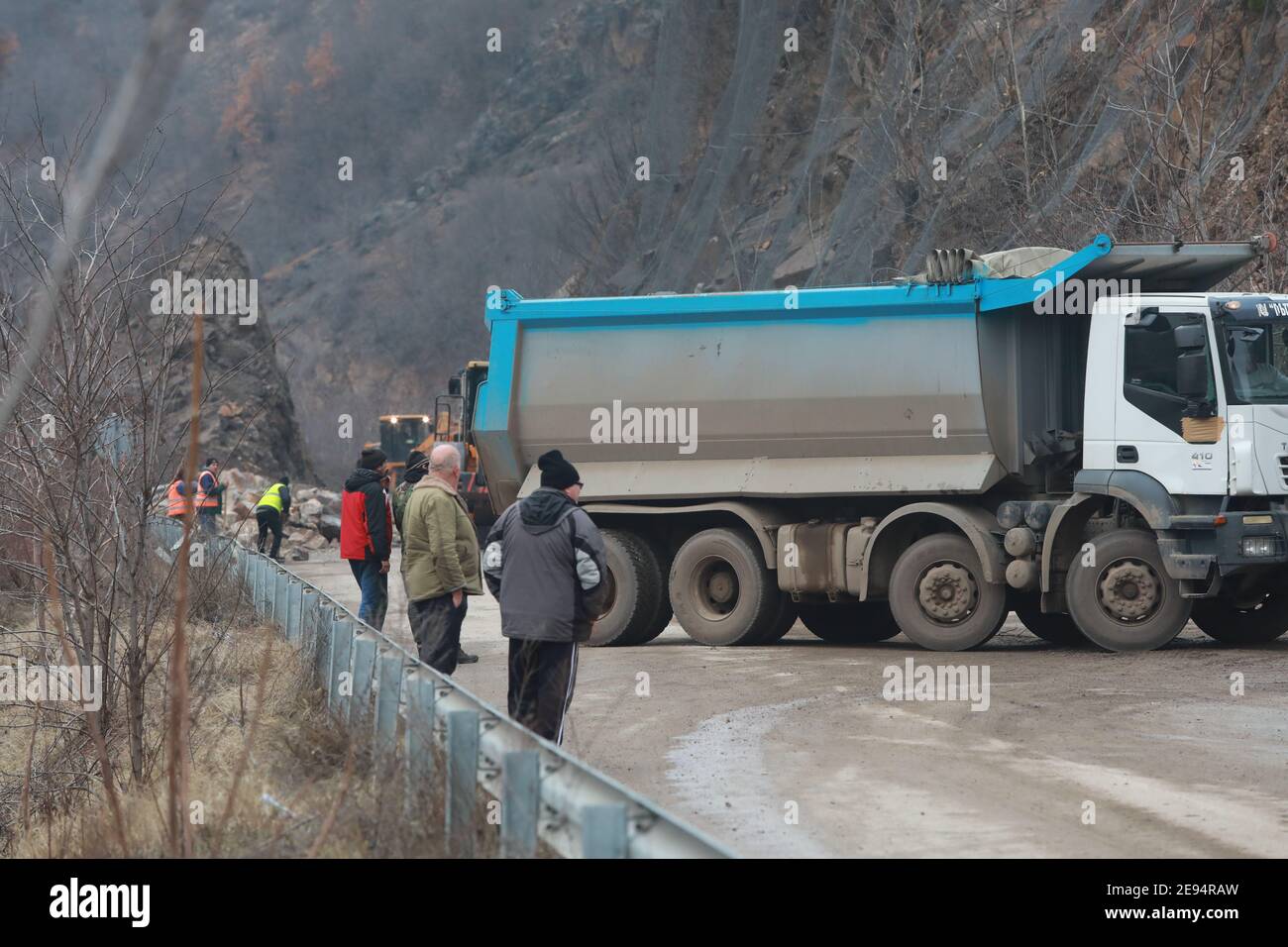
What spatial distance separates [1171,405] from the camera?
14.1 meters

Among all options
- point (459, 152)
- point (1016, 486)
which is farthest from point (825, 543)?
point (459, 152)

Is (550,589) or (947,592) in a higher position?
(550,589)

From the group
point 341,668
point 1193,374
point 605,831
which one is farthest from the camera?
point 1193,374

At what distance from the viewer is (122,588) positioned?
9320 mm

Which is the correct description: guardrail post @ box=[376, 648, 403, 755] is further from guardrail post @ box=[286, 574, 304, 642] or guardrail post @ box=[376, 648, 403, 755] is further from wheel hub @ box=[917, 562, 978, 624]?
wheel hub @ box=[917, 562, 978, 624]

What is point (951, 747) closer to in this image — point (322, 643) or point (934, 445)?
point (322, 643)

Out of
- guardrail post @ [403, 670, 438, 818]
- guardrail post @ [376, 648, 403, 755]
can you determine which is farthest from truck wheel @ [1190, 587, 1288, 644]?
guardrail post @ [403, 670, 438, 818]

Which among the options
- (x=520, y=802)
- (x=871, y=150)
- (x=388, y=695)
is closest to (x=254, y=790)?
(x=388, y=695)

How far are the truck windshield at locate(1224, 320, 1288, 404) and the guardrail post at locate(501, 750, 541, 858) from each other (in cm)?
1019

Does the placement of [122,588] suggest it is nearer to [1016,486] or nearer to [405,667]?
[405,667]

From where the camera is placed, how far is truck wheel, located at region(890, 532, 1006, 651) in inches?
591

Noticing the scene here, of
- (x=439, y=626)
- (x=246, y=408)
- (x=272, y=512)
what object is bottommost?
(x=439, y=626)

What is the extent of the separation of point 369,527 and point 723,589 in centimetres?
373

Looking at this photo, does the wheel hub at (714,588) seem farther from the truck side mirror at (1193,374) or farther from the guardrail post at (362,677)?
the guardrail post at (362,677)
